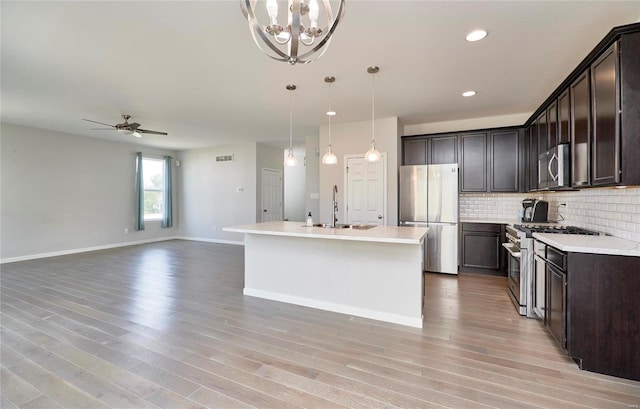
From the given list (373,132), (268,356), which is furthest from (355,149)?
(268,356)

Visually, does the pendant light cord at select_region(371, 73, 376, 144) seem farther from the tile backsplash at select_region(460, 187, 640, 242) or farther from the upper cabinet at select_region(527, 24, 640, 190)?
the tile backsplash at select_region(460, 187, 640, 242)

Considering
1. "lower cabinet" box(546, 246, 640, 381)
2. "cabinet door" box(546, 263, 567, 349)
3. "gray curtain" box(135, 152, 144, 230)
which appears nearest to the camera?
"lower cabinet" box(546, 246, 640, 381)

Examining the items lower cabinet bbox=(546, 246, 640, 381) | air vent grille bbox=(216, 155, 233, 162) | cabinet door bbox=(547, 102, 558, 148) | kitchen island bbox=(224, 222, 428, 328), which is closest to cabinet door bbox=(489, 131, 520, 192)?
Result: cabinet door bbox=(547, 102, 558, 148)

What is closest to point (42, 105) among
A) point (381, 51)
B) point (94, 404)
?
point (94, 404)

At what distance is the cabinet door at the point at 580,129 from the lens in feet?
8.29

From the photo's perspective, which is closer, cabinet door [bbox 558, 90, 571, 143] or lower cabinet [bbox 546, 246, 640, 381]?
lower cabinet [bbox 546, 246, 640, 381]

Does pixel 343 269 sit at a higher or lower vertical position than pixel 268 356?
higher

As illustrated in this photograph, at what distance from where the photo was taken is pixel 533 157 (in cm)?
425

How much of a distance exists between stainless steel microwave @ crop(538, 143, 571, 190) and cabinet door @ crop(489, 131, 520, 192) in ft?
3.26

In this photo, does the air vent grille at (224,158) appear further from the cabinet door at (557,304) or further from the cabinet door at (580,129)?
the cabinet door at (557,304)

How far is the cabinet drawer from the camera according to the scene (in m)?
4.71

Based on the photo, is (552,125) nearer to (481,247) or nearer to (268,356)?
(481,247)

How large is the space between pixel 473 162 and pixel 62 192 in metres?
8.50

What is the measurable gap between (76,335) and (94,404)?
1238 mm
